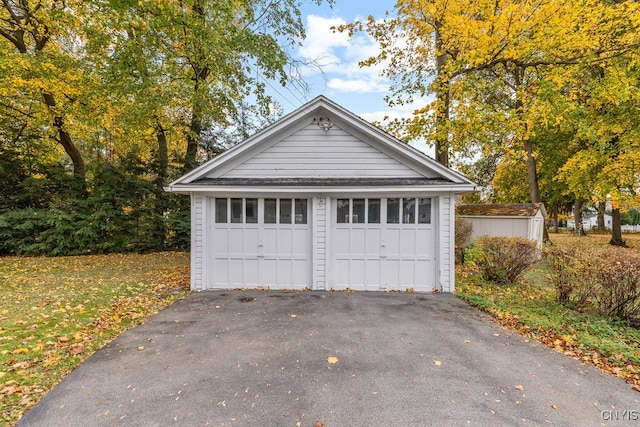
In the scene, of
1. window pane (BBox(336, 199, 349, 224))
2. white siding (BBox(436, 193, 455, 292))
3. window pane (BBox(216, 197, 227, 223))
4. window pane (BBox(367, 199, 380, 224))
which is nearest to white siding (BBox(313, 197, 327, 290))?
window pane (BBox(336, 199, 349, 224))

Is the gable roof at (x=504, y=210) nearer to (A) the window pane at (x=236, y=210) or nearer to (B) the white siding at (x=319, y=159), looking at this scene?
(B) the white siding at (x=319, y=159)

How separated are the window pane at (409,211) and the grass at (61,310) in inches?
233

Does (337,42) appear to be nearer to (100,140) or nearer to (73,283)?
(73,283)

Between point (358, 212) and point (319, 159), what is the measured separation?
5.71 feet

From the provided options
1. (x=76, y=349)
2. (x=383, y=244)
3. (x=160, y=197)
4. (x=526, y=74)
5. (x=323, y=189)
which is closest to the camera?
(x=76, y=349)

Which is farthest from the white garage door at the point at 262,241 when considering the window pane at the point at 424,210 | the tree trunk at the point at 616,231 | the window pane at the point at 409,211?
the tree trunk at the point at 616,231

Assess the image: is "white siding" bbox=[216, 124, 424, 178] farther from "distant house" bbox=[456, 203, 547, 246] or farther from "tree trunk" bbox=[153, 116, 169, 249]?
"tree trunk" bbox=[153, 116, 169, 249]

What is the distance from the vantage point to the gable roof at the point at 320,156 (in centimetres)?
712

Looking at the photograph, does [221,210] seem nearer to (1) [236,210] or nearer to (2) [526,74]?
(1) [236,210]

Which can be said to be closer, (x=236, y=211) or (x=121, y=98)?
(x=236, y=211)

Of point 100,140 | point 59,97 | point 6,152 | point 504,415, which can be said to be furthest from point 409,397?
point 100,140

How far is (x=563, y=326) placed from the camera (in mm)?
5012

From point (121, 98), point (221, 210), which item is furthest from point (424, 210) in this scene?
point (121, 98)

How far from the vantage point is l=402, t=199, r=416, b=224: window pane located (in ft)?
23.7
